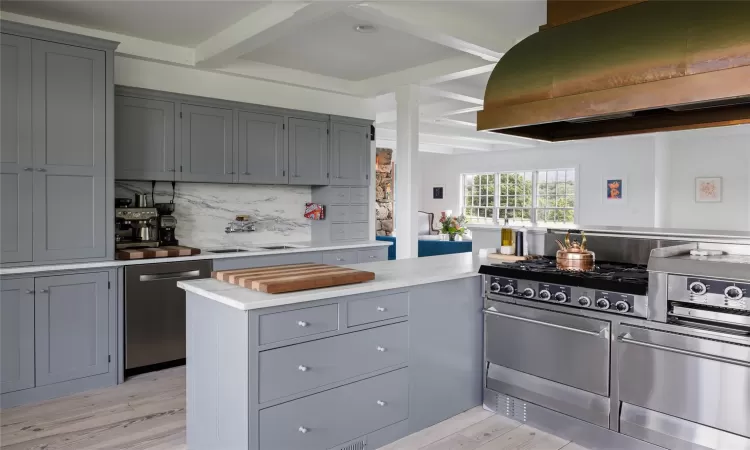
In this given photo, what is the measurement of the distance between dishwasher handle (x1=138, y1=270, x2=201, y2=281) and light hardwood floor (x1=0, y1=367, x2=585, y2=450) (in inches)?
34.0

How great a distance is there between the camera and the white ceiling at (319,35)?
3.59 m

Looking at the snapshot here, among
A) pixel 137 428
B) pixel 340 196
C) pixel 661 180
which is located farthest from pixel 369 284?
pixel 661 180

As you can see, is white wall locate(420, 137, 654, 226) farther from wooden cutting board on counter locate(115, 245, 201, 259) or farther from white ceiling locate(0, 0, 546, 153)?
wooden cutting board on counter locate(115, 245, 201, 259)

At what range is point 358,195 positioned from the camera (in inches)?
232

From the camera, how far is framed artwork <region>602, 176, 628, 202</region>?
9.34 meters

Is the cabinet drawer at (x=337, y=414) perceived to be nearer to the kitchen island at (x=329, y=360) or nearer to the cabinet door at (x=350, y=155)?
the kitchen island at (x=329, y=360)

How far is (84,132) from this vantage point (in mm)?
3594

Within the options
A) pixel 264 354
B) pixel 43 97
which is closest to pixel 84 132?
pixel 43 97

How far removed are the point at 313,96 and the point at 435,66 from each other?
1.42m

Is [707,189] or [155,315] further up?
[707,189]

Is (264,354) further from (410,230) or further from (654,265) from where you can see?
(410,230)

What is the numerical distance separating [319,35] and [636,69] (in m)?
2.69

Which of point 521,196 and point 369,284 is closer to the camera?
point 369,284

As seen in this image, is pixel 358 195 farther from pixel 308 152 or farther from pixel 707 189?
pixel 707 189
